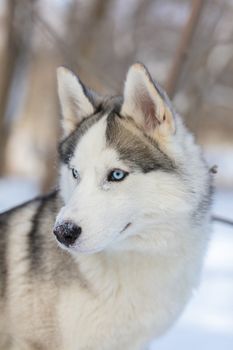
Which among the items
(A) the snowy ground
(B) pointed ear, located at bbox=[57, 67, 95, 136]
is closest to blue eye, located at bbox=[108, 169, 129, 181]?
(B) pointed ear, located at bbox=[57, 67, 95, 136]

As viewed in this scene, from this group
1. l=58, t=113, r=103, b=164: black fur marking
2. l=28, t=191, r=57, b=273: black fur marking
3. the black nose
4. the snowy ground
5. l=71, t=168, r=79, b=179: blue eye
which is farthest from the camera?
the snowy ground

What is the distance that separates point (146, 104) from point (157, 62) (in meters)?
7.87

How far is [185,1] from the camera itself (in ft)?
26.3

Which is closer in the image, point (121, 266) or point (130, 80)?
point (130, 80)

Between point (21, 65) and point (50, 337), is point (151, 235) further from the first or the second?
point (21, 65)

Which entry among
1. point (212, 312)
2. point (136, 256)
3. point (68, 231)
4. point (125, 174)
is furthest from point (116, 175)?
point (212, 312)

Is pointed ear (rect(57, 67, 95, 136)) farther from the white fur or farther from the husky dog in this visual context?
the white fur

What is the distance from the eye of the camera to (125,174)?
7.54 ft

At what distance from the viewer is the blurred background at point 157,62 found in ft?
13.7

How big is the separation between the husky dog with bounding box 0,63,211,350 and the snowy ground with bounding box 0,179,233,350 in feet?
3.52

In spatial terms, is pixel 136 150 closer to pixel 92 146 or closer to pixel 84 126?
pixel 92 146

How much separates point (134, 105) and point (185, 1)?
6038mm

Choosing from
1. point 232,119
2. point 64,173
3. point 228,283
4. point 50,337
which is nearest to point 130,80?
point 64,173

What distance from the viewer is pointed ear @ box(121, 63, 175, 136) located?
89.8 inches
